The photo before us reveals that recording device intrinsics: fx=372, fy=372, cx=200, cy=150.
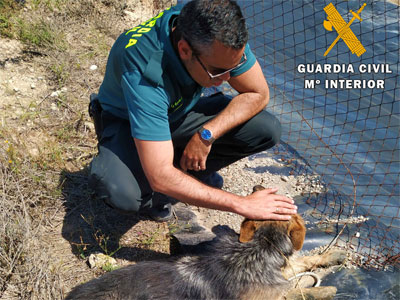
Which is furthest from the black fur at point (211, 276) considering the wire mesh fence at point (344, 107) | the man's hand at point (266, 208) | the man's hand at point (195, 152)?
the wire mesh fence at point (344, 107)

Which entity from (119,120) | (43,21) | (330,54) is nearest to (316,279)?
(119,120)

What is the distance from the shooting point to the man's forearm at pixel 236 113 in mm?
3465

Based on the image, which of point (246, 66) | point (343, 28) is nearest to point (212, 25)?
point (246, 66)

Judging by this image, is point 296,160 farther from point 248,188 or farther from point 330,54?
point 330,54

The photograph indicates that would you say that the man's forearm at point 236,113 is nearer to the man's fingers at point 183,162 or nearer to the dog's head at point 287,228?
the man's fingers at point 183,162

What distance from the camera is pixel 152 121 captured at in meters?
2.82

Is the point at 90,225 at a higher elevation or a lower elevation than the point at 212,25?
lower

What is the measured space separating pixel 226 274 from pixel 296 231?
0.63m

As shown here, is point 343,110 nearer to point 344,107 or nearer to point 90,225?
point 344,107

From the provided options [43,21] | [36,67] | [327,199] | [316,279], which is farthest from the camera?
[43,21]

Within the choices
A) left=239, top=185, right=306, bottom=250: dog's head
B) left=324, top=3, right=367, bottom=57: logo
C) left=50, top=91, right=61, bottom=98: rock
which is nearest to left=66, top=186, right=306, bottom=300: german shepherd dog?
left=239, top=185, right=306, bottom=250: dog's head

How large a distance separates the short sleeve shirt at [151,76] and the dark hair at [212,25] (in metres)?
0.30

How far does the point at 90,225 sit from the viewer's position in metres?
3.76

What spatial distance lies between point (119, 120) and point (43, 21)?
3267 mm
